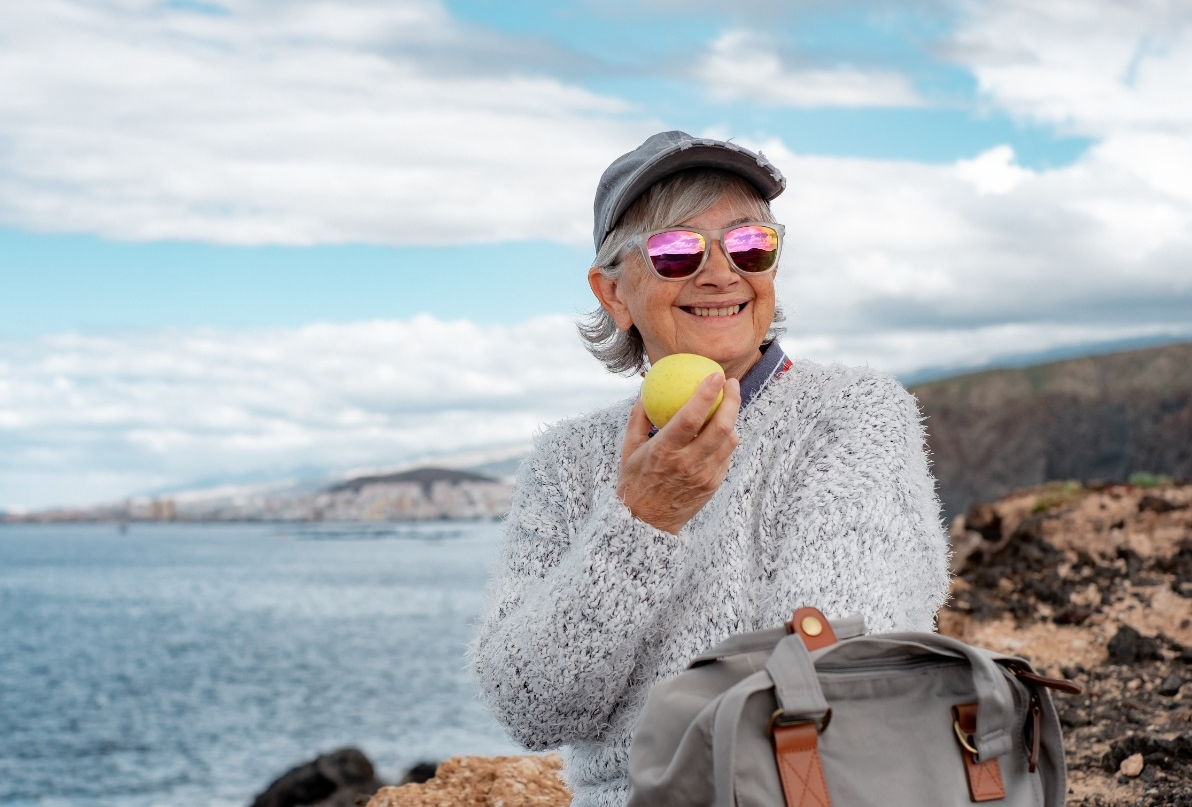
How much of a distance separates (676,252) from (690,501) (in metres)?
0.78

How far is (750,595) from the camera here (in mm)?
3010

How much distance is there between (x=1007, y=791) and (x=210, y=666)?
55467 millimetres

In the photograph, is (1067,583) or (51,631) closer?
(1067,583)

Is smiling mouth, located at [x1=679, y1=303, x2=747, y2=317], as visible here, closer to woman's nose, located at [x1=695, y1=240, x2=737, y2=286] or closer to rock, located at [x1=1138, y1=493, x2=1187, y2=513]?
woman's nose, located at [x1=695, y1=240, x2=737, y2=286]

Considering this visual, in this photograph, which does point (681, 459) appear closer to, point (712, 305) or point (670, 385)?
point (670, 385)

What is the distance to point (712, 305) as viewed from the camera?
321 cm

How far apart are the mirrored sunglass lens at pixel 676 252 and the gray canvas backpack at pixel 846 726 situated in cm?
125

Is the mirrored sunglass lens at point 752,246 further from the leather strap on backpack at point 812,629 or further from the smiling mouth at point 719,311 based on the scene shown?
the leather strap on backpack at point 812,629

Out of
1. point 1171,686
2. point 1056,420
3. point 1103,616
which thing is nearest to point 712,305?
point 1171,686

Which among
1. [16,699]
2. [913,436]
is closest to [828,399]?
[913,436]

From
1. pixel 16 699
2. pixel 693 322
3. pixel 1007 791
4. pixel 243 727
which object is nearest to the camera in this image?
pixel 1007 791

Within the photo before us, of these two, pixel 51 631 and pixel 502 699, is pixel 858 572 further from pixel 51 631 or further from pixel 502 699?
pixel 51 631

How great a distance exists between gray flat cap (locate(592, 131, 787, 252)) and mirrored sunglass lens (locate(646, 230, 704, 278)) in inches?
6.1

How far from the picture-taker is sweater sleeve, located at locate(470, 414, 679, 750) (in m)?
2.70
